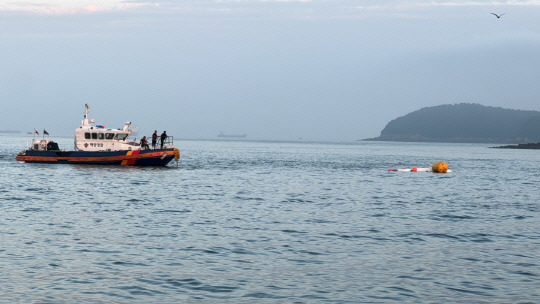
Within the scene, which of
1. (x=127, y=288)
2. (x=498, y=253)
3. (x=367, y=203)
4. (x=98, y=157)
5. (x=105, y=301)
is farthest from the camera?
(x=98, y=157)

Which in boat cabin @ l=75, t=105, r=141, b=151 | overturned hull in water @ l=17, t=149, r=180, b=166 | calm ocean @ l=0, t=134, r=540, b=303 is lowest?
calm ocean @ l=0, t=134, r=540, b=303

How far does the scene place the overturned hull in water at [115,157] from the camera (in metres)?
64.9

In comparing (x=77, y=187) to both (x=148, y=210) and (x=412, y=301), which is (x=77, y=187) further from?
(x=412, y=301)

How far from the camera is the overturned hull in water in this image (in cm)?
6488

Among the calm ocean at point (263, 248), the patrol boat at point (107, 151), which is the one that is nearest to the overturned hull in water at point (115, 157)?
the patrol boat at point (107, 151)

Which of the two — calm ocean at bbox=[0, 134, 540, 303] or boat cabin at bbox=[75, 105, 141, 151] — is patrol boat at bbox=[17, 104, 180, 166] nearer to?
boat cabin at bbox=[75, 105, 141, 151]

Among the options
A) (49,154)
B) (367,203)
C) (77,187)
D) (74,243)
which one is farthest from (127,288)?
(49,154)

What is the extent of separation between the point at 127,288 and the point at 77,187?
3038cm

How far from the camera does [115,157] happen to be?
64750 millimetres

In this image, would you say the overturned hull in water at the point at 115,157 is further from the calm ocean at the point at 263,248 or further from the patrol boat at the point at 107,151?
the calm ocean at the point at 263,248

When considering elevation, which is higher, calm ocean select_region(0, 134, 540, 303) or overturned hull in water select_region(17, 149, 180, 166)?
overturned hull in water select_region(17, 149, 180, 166)

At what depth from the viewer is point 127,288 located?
15.4 meters

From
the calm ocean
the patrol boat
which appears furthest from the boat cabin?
the calm ocean

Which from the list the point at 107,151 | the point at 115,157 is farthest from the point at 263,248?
the point at 107,151
